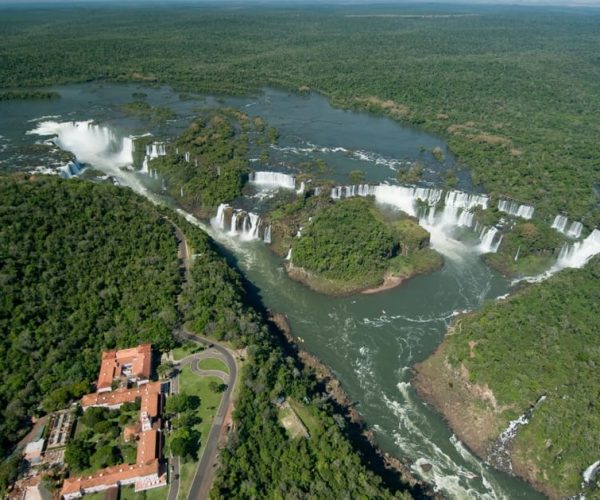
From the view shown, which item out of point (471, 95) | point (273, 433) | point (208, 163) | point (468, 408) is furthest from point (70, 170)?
point (471, 95)

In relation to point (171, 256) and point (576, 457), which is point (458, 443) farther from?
point (171, 256)

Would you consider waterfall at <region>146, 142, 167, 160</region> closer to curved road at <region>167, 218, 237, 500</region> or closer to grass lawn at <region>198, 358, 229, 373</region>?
curved road at <region>167, 218, 237, 500</region>

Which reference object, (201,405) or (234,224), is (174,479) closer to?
(201,405)

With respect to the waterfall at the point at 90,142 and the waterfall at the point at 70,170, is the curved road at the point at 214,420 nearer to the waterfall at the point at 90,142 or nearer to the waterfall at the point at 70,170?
the waterfall at the point at 70,170

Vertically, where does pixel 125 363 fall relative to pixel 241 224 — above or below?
above

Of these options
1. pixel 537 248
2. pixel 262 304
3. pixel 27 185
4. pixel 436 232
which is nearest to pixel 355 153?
pixel 436 232

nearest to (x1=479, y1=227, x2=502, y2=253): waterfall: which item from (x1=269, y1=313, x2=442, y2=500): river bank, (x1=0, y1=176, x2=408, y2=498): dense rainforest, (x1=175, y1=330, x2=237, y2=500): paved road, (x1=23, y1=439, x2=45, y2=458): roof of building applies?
(x1=269, y1=313, x2=442, y2=500): river bank

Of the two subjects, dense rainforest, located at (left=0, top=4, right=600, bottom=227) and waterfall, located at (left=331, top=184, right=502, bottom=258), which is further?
dense rainforest, located at (left=0, top=4, right=600, bottom=227)
